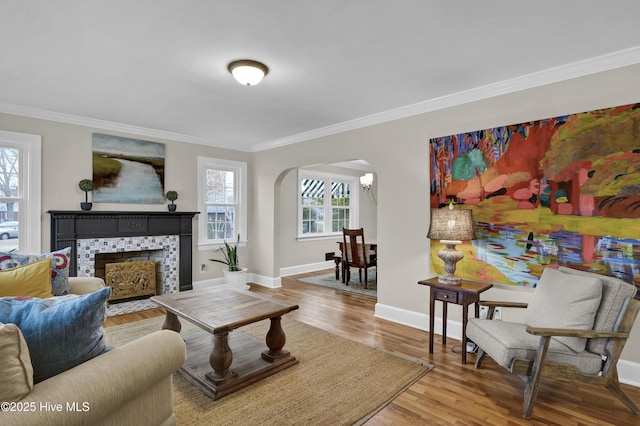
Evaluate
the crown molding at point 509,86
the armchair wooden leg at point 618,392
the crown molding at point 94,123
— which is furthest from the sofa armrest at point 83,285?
the armchair wooden leg at point 618,392

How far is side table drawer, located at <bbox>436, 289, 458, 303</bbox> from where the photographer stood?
9.57 feet

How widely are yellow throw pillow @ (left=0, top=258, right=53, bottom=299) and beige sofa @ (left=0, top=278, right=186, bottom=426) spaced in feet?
4.38

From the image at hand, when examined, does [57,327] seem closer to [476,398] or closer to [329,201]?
[476,398]

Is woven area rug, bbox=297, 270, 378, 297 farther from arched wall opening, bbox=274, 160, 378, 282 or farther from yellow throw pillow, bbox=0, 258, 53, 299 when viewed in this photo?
yellow throw pillow, bbox=0, 258, 53, 299

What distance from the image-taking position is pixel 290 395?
234cm

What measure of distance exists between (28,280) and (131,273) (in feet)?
8.26

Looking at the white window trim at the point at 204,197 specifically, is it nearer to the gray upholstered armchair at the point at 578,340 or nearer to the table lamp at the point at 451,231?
the table lamp at the point at 451,231

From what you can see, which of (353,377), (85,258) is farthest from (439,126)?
(85,258)

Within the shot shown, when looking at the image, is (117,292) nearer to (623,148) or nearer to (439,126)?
(439,126)

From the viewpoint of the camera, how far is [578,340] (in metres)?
2.21

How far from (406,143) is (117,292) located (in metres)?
4.30

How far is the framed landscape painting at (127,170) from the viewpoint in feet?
14.6

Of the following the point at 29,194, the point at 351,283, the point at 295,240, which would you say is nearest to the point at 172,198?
the point at 29,194

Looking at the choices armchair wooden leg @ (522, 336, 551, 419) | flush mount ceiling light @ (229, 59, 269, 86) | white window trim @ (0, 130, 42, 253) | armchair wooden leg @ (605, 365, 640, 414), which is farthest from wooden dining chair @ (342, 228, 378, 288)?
white window trim @ (0, 130, 42, 253)
